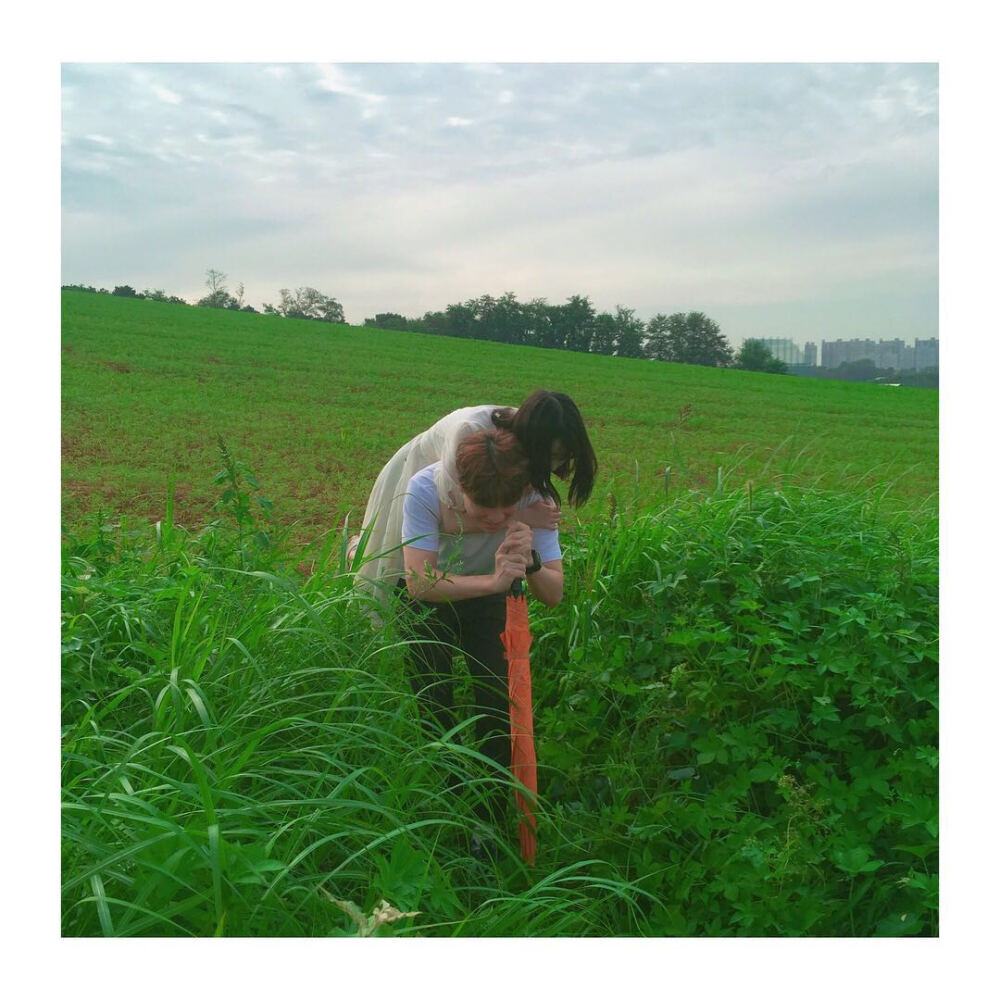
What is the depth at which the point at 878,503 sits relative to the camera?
3.71 metres

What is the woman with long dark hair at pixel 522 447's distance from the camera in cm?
228

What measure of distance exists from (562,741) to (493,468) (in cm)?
92

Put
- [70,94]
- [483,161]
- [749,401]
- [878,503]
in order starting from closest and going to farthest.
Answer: [70,94] → [878,503] → [483,161] → [749,401]

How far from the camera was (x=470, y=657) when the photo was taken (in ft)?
8.19

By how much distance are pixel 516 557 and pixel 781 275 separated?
2.68 m

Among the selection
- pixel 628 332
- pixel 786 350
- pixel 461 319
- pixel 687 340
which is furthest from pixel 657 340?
pixel 786 350

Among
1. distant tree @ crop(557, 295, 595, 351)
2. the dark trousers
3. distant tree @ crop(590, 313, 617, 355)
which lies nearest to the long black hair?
the dark trousers

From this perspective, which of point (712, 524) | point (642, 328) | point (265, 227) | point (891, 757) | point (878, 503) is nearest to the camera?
point (891, 757)

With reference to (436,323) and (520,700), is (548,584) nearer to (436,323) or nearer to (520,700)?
(520,700)

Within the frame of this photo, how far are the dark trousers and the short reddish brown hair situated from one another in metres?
0.32

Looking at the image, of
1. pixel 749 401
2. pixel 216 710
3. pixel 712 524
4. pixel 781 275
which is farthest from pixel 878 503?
pixel 749 401

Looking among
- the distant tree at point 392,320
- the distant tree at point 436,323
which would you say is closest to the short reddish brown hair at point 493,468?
the distant tree at point 392,320
